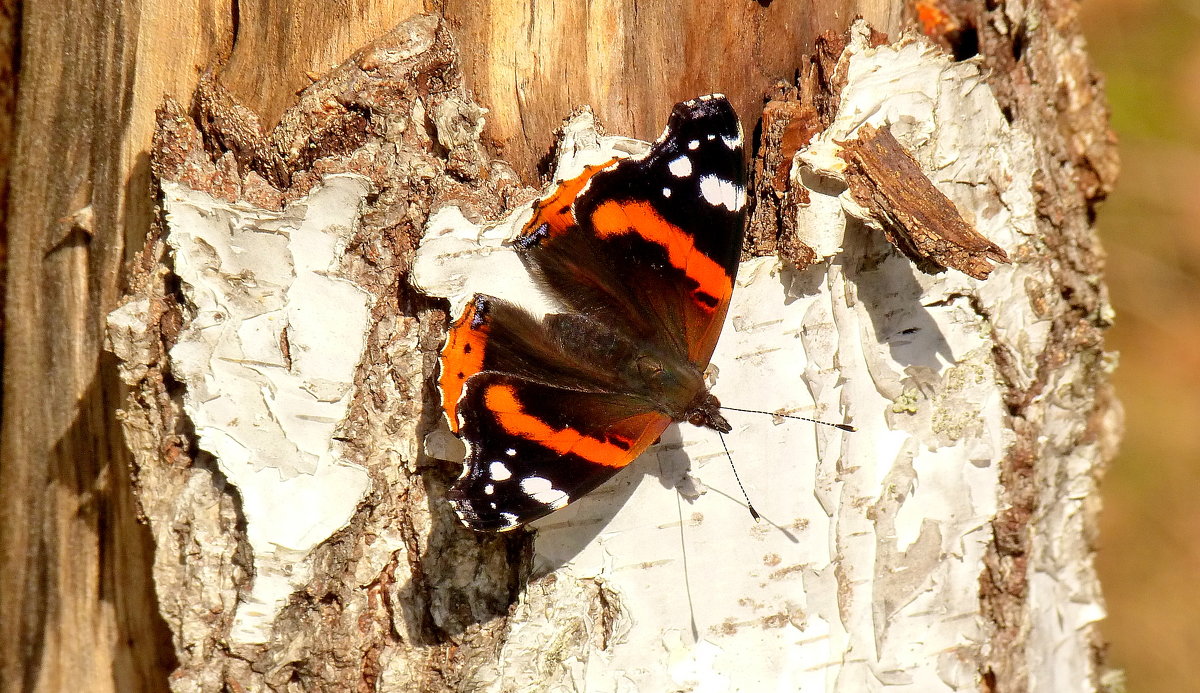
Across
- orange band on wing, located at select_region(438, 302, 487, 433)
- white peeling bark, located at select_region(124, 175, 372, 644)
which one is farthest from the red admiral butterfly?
white peeling bark, located at select_region(124, 175, 372, 644)

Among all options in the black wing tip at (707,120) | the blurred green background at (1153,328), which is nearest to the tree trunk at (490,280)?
the black wing tip at (707,120)

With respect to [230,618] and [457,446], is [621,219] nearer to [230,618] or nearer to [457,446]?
[457,446]

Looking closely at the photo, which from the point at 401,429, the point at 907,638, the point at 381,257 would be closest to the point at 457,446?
the point at 401,429

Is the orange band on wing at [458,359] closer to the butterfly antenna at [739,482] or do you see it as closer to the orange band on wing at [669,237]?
the orange band on wing at [669,237]

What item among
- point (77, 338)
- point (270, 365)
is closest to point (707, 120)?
point (270, 365)

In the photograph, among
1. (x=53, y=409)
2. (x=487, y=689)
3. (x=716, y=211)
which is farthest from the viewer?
(x=53, y=409)

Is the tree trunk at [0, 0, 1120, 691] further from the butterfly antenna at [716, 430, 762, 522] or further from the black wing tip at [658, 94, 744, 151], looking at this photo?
A: the black wing tip at [658, 94, 744, 151]
